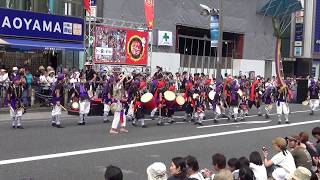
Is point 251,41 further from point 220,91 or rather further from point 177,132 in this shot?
point 177,132

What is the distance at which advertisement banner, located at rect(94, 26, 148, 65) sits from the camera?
23616 millimetres

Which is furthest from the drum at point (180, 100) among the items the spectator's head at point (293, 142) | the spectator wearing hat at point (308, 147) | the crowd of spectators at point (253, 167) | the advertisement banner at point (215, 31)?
the advertisement banner at point (215, 31)

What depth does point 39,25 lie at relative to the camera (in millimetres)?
22938

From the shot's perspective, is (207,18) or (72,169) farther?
(207,18)

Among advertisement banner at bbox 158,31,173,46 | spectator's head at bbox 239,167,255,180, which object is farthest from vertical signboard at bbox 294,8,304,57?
spectator's head at bbox 239,167,255,180

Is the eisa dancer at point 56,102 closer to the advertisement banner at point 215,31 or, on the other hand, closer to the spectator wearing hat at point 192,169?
the spectator wearing hat at point 192,169

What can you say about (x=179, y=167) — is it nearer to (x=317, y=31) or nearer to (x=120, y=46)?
(x=120, y=46)

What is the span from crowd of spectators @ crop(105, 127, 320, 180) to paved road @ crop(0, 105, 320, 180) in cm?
266

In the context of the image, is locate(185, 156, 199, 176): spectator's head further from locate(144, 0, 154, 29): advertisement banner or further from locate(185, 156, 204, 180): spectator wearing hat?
locate(144, 0, 154, 29): advertisement banner

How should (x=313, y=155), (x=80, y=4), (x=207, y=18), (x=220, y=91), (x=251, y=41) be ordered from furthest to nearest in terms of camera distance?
(x=251, y=41), (x=207, y=18), (x=80, y=4), (x=220, y=91), (x=313, y=155)

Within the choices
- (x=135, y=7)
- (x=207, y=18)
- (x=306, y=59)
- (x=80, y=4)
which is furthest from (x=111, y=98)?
(x=306, y=59)

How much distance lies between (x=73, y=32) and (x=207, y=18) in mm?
14115

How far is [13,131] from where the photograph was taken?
579 inches

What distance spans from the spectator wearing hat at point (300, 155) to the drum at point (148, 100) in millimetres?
8638
